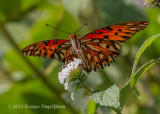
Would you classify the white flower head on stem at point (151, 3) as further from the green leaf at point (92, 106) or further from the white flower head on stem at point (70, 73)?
the green leaf at point (92, 106)

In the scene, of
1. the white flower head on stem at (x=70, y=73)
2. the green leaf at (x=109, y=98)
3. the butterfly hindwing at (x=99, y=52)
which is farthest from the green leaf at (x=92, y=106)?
the butterfly hindwing at (x=99, y=52)

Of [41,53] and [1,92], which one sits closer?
[41,53]

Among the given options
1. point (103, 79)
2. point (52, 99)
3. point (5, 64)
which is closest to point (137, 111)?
point (103, 79)

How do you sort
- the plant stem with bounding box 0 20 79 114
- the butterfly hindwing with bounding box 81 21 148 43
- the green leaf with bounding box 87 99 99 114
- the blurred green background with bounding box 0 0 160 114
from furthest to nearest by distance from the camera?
the plant stem with bounding box 0 20 79 114, the blurred green background with bounding box 0 0 160 114, the butterfly hindwing with bounding box 81 21 148 43, the green leaf with bounding box 87 99 99 114

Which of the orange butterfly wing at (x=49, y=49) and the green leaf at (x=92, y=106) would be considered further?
the orange butterfly wing at (x=49, y=49)

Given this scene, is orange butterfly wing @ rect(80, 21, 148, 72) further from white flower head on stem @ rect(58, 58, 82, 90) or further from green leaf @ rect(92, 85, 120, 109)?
green leaf @ rect(92, 85, 120, 109)

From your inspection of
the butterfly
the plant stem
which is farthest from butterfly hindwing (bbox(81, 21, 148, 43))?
the plant stem

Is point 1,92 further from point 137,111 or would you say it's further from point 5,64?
point 137,111
